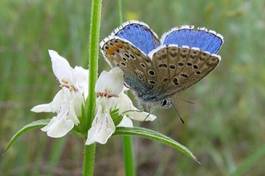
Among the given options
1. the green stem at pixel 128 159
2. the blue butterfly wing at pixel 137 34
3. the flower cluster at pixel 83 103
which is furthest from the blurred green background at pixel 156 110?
the blue butterfly wing at pixel 137 34

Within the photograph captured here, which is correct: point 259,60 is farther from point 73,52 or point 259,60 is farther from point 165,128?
point 73,52

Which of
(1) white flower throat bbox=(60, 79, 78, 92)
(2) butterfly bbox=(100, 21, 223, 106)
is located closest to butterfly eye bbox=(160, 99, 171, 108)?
(2) butterfly bbox=(100, 21, 223, 106)

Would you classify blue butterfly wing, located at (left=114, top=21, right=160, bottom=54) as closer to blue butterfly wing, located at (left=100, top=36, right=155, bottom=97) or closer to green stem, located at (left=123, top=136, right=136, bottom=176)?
blue butterfly wing, located at (left=100, top=36, right=155, bottom=97)

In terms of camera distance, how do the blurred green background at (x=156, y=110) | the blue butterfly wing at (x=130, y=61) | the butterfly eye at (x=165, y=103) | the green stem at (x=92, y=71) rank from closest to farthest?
1. the green stem at (x=92, y=71)
2. the blue butterfly wing at (x=130, y=61)
3. the butterfly eye at (x=165, y=103)
4. the blurred green background at (x=156, y=110)

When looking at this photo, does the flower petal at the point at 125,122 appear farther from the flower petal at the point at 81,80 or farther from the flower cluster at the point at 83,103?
the flower petal at the point at 81,80

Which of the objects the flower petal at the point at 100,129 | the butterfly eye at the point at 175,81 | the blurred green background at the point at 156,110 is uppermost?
the blurred green background at the point at 156,110

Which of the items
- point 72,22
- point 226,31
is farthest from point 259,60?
point 72,22

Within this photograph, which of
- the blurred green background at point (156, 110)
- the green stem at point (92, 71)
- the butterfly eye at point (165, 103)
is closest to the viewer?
the green stem at point (92, 71)
